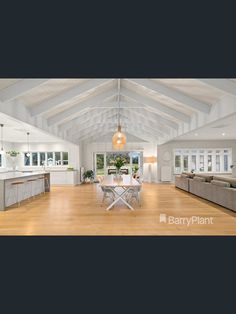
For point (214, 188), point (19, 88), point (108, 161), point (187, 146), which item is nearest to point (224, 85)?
A: point (19, 88)

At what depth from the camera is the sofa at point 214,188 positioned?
22.3 feet

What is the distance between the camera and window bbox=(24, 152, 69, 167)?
1534 centimetres

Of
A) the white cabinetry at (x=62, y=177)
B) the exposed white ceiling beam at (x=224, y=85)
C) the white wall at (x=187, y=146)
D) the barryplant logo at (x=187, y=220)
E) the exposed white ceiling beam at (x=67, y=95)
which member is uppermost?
the exposed white ceiling beam at (x=67, y=95)

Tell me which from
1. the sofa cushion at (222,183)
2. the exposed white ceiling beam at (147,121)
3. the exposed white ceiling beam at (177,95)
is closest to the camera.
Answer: the exposed white ceiling beam at (177,95)

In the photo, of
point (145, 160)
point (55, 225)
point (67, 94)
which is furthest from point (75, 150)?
point (55, 225)

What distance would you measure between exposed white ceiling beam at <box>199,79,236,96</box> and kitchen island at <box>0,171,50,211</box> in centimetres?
597

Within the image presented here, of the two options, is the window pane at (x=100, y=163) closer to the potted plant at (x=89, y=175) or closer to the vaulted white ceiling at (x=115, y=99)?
the potted plant at (x=89, y=175)

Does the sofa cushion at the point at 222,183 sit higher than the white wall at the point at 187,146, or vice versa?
the white wall at the point at 187,146

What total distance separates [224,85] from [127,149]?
12088 mm

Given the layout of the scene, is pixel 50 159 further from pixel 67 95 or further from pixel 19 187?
pixel 67 95

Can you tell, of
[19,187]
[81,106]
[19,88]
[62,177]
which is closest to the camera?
[19,88]

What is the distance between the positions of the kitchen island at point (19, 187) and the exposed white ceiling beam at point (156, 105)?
4.37m

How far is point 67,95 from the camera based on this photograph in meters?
6.23

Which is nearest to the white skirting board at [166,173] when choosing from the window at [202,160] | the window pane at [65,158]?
the window at [202,160]
